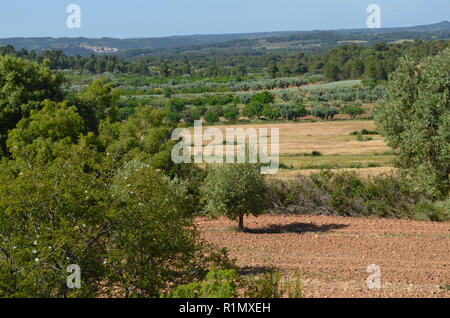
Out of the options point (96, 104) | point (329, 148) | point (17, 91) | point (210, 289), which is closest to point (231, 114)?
point (329, 148)

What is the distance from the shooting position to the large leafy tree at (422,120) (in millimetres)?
16984

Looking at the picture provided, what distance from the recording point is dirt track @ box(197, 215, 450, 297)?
1161 centimetres

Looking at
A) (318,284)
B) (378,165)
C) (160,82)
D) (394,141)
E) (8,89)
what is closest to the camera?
(318,284)

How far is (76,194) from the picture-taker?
882 cm

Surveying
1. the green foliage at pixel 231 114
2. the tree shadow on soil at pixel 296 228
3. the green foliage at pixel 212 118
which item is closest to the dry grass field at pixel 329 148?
the green foliage at pixel 212 118

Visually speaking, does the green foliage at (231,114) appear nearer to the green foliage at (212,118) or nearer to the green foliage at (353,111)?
the green foliage at (212,118)

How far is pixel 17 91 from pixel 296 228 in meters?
17.1

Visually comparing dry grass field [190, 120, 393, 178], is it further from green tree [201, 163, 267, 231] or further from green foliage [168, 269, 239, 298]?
green foliage [168, 269, 239, 298]

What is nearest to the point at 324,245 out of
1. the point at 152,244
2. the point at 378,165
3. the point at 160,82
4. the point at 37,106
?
the point at 152,244

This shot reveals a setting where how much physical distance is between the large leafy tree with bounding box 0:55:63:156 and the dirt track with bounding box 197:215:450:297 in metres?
12.7

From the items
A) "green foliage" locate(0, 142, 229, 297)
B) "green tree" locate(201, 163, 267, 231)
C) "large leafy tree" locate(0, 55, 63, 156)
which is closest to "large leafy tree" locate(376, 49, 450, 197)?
"green tree" locate(201, 163, 267, 231)

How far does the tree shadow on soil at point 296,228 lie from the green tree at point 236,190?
103 centimetres
